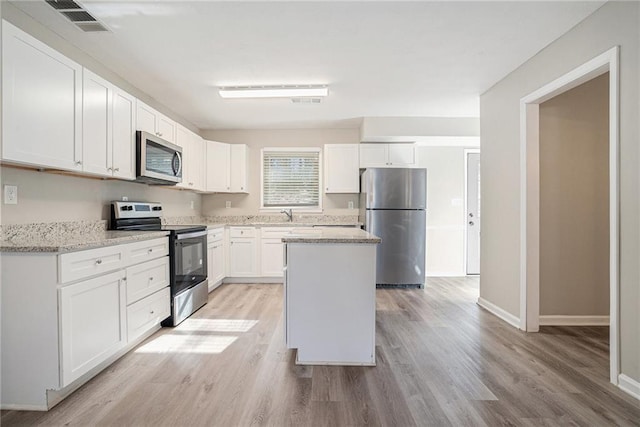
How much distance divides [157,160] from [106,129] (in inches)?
26.7

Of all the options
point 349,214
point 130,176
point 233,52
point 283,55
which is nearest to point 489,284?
point 349,214

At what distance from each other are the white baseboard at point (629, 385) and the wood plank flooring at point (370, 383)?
0.15 ft

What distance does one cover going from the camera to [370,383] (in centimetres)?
192

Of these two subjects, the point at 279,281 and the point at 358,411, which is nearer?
the point at 358,411

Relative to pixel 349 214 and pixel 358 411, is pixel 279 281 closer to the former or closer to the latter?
pixel 349 214

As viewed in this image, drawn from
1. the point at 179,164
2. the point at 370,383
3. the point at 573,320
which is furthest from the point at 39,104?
the point at 573,320

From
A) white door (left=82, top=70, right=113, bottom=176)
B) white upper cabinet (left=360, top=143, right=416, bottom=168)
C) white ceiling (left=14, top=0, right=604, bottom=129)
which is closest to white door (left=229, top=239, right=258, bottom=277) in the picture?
white ceiling (left=14, top=0, right=604, bottom=129)

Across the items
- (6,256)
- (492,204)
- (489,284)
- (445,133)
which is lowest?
(489,284)

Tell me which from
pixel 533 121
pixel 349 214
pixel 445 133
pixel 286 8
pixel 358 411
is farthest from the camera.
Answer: pixel 349 214

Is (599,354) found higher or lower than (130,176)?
lower

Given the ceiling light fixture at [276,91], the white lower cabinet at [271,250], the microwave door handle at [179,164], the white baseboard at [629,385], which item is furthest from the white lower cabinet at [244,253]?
the white baseboard at [629,385]

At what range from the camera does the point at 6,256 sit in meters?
1.66

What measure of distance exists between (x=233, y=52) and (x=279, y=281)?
10.3ft

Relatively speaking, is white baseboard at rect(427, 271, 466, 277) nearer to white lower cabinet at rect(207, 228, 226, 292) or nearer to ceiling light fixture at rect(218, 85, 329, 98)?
white lower cabinet at rect(207, 228, 226, 292)
